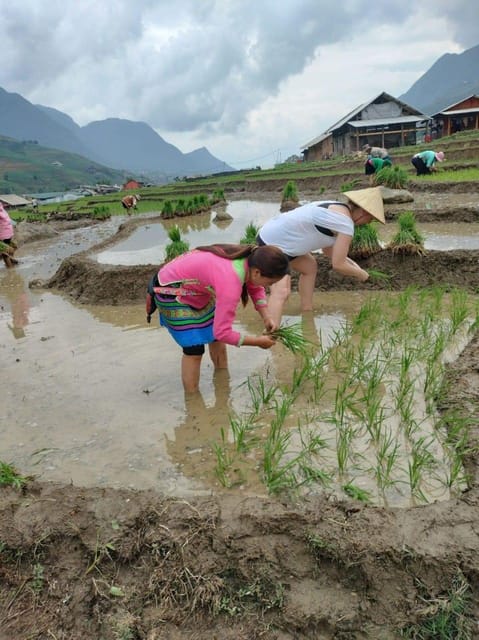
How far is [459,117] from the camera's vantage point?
35.1 meters

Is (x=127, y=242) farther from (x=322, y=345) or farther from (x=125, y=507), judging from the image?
(x=125, y=507)

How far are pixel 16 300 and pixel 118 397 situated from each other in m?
4.44

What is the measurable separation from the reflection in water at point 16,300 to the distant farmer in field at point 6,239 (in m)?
0.37

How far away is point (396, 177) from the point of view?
498 inches

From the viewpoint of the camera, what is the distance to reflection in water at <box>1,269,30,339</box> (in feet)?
18.4

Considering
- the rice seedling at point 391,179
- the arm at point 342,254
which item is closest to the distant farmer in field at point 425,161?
the rice seedling at point 391,179

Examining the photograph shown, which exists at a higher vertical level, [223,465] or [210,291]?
[210,291]

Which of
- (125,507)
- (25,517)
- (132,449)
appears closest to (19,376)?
(132,449)

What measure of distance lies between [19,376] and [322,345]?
260cm

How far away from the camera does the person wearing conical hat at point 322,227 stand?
4.13 metres

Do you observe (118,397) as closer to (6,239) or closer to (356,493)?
(356,493)

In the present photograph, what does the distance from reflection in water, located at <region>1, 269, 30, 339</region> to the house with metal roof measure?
29.4 metres

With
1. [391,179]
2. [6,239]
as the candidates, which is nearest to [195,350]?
[6,239]

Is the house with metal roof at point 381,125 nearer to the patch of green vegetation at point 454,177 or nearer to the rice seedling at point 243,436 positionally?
the patch of green vegetation at point 454,177
